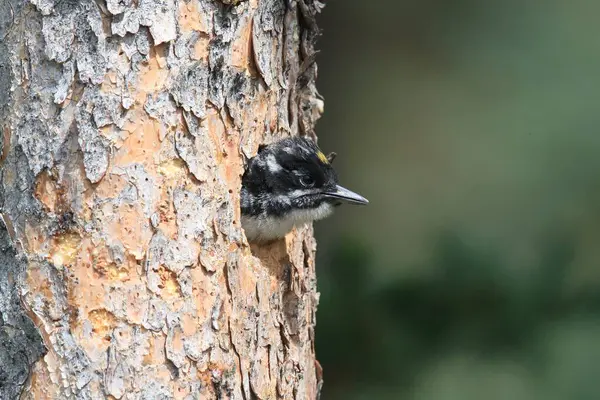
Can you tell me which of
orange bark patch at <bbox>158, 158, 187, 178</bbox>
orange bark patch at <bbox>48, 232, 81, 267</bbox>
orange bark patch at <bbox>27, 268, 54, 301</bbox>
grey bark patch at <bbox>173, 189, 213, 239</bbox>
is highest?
orange bark patch at <bbox>158, 158, 187, 178</bbox>

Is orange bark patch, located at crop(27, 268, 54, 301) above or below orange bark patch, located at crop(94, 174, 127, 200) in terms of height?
below

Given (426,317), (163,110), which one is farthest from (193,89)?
(426,317)

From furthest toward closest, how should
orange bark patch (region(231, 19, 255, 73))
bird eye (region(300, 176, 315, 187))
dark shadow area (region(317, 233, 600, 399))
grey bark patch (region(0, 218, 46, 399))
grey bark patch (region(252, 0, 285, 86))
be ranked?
dark shadow area (region(317, 233, 600, 399))
bird eye (region(300, 176, 315, 187))
grey bark patch (region(252, 0, 285, 86))
orange bark patch (region(231, 19, 255, 73))
grey bark patch (region(0, 218, 46, 399))

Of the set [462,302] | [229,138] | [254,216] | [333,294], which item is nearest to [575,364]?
[462,302]

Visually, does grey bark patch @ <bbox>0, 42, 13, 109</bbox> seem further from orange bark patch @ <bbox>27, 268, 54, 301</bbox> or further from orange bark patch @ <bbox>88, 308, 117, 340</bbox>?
orange bark patch @ <bbox>88, 308, 117, 340</bbox>

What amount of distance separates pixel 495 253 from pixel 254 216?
1919 mm

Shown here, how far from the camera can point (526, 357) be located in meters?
5.31

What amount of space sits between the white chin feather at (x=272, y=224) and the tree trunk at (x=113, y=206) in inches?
22.1

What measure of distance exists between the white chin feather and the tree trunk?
56cm

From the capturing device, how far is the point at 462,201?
772 cm

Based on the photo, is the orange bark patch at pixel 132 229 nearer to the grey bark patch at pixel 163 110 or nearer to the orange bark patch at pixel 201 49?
the grey bark patch at pixel 163 110

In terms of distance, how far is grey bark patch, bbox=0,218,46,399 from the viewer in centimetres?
327

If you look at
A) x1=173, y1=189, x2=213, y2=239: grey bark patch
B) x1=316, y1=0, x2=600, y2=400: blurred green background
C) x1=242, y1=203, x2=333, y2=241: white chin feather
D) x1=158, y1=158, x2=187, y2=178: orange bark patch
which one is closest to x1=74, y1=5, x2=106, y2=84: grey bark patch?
x1=158, y1=158, x2=187, y2=178: orange bark patch

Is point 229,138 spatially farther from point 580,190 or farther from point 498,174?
point 498,174
